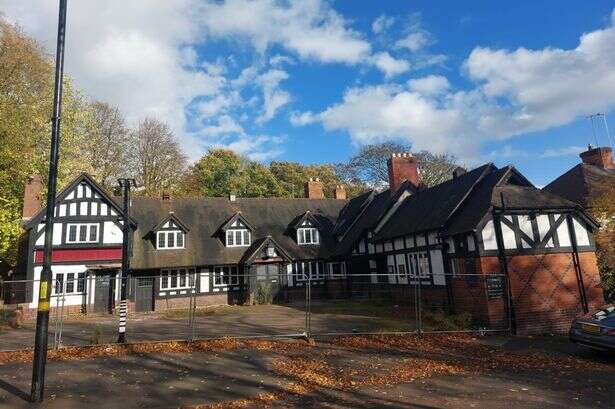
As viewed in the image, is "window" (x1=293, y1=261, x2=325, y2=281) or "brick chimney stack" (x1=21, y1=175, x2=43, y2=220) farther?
"window" (x1=293, y1=261, x2=325, y2=281)

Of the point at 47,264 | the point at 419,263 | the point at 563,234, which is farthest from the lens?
the point at 419,263

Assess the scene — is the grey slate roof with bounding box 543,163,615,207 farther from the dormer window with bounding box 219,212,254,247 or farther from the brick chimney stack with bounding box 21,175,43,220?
the brick chimney stack with bounding box 21,175,43,220

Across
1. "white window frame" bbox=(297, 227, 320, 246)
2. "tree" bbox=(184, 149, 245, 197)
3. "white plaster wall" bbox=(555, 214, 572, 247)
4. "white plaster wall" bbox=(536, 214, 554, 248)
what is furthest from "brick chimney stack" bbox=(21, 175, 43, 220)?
"white plaster wall" bbox=(555, 214, 572, 247)

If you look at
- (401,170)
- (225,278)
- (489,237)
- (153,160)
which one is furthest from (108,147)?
(489,237)

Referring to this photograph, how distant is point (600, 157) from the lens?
33875 millimetres

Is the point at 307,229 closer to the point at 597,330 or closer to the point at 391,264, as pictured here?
the point at 391,264

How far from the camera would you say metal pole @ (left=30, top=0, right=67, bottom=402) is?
835 centimetres

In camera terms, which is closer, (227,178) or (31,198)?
(31,198)

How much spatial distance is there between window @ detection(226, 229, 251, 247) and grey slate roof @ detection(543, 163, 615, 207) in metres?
21.9

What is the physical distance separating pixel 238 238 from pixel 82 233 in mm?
10093

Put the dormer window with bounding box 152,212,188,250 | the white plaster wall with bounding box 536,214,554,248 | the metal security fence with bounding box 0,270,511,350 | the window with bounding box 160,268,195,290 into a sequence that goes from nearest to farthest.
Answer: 1. the metal security fence with bounding box 0,270,511,350
2. the white plaster wall with bounding box 536,214,554,248
3. the window with bounding box 160,268,195,290
4. the dormer window with bounding box 152,212,188,250

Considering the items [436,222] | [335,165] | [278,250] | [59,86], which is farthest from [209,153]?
[59,86]

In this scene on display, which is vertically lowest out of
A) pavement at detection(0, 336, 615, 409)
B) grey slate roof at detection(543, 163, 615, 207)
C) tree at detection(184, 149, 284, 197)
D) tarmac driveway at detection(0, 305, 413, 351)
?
pavement at detection(0, 336, 615, 409)

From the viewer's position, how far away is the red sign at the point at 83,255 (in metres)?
26.5
